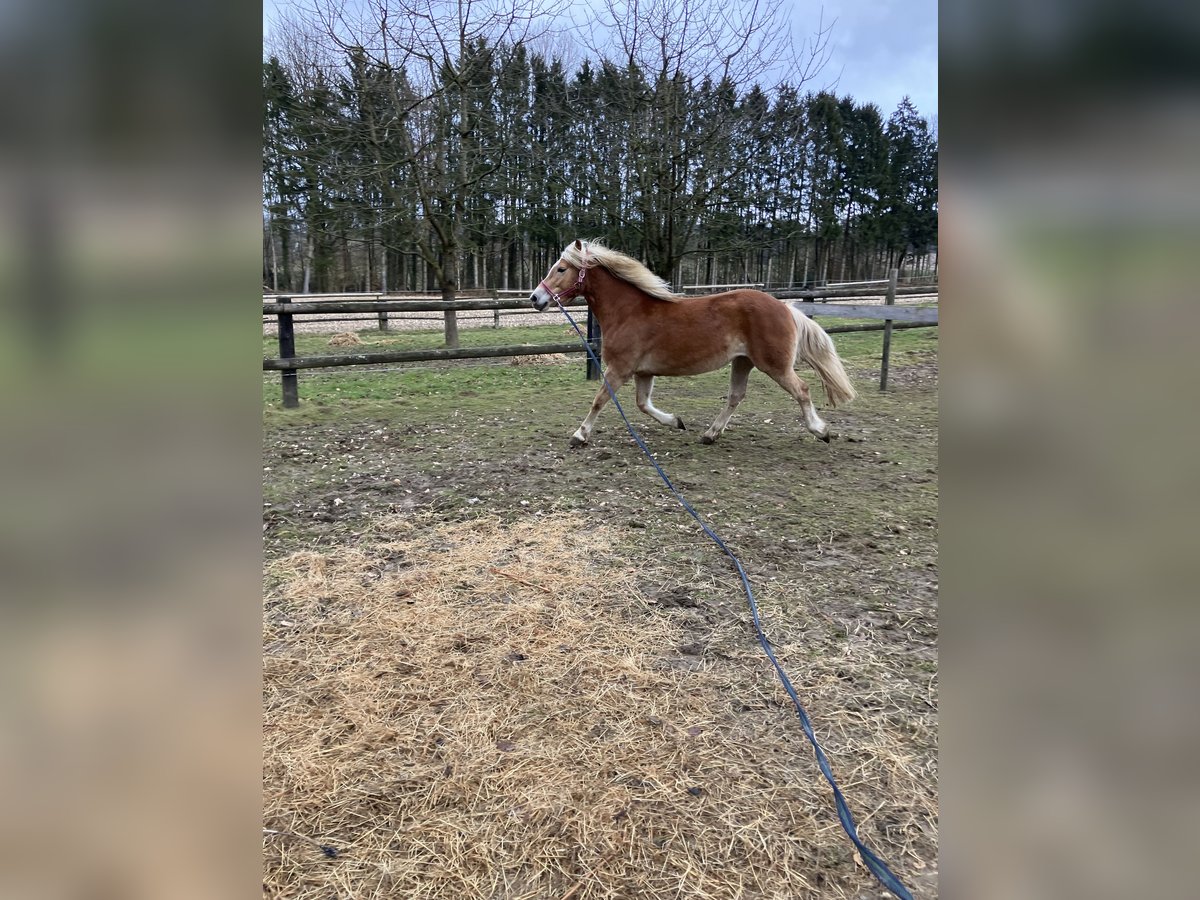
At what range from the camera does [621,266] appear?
5180 millimetres

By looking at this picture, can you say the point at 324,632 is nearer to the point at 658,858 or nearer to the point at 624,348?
the point at 658,858

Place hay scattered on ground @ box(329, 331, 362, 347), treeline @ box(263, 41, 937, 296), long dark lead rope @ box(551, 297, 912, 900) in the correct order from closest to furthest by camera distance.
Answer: long dark lead rope @ box(551, 297, 912, 900) → treeline @ box(263, 41, 937, 296) → hay scattered on ground @ box(329, 331, 362, 347)

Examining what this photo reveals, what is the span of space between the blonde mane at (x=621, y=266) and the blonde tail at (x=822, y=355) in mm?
1004

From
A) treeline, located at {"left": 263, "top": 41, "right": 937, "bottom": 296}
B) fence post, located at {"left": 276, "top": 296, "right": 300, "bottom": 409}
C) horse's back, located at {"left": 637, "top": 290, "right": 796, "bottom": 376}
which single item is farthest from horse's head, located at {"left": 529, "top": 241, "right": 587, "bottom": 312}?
treeline, located at {"left": 263, "top": 41, "right": 937, "bottom": 296}

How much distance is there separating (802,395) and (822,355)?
1.20 feet

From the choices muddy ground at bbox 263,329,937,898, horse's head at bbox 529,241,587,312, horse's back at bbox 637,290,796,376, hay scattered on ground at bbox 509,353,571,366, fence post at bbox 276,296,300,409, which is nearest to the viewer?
muddy ground at bbox 263,329,937,898

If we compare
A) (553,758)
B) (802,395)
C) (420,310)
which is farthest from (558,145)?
(553,758)

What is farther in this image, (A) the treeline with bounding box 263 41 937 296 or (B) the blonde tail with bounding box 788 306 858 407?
(A) the treeline with bounding box 263 41 937 296

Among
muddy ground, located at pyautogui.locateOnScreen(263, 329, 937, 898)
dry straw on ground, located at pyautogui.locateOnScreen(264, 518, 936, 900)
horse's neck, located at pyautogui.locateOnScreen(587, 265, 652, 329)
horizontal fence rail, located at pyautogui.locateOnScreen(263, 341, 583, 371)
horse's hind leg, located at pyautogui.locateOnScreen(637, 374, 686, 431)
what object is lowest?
dry straw on ground, located at pyautogui.locateOnScreen(264, 518, 936, 900)

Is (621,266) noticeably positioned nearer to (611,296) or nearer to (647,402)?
(611,296)

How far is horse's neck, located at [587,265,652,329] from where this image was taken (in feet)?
17.0

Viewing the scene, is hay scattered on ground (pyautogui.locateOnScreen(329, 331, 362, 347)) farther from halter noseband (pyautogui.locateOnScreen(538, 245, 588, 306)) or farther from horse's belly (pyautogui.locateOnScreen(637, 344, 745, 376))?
horse's belly (pyautogui.locateOnScreen(637, 344, 745, 376))

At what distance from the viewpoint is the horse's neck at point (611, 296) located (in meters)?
5.19
